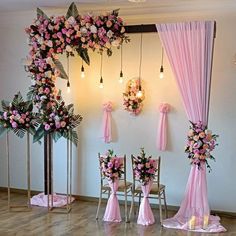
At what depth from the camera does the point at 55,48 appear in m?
5.80

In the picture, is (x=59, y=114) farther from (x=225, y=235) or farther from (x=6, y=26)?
(x=225, y=235)

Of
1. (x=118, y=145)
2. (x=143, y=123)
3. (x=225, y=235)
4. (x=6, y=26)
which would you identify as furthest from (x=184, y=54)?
(x=6, y=26)

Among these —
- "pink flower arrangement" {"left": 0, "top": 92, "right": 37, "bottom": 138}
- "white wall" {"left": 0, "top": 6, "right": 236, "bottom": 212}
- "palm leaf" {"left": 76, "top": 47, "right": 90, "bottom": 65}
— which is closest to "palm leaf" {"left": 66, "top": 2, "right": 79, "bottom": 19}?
"palm leaf" {"left": 76, "top": 47, "right": 90, "bottom": 65}

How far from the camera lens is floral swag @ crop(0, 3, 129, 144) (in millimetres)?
5645

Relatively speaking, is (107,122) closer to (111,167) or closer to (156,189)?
(111,167)

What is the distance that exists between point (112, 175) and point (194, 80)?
1.59 meters

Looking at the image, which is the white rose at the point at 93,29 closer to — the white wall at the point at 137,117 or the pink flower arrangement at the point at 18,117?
the white wall at the point at 137,117

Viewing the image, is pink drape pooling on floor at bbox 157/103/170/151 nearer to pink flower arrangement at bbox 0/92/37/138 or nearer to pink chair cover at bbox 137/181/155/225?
pink chair cover at bbox 137/181/155/225

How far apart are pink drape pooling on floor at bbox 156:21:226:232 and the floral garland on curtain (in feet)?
2.36

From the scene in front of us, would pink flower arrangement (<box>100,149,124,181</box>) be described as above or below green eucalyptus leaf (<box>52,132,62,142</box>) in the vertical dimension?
below

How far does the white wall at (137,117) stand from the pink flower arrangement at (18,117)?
88 centimetres

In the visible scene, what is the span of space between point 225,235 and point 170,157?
145cm

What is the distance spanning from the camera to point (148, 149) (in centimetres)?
623

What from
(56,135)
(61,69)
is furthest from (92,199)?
(61,69)
